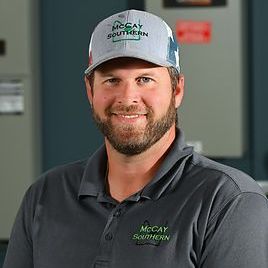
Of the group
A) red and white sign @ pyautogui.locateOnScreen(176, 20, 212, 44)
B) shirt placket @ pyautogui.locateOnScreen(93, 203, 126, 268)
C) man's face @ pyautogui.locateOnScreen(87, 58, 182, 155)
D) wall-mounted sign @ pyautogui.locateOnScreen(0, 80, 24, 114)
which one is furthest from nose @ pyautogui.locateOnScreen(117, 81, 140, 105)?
wall-mounted sign @ pyautogui.locateOnScreen(0, 80, 24, 114)

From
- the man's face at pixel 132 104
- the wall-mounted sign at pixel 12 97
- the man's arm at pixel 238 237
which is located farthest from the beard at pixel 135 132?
the wall-mounted sign at pixel 12 97

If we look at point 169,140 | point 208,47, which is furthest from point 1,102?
point 169,140

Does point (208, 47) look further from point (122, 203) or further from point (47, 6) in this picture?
point (122, 203)

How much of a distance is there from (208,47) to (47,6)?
75 centimetres

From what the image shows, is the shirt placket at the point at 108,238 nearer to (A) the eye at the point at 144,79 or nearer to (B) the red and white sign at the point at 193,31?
(A) the eye at the point at 144,79

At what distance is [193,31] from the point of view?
3.41 meters

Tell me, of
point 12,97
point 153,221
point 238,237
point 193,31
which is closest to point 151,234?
point 153,221

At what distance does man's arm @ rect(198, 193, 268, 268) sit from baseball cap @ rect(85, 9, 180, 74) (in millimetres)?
363

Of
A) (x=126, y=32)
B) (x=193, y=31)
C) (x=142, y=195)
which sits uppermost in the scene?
(x=193, y=31)

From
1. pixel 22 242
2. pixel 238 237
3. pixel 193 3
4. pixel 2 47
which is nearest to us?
pixel 238 237

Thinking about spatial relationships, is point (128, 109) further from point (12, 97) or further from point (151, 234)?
point (12, 97)

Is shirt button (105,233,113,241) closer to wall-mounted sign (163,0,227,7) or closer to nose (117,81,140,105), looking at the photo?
nose (117,81,140,105)

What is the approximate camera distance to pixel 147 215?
1663 millimetres

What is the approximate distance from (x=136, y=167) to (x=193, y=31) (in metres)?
1.76
